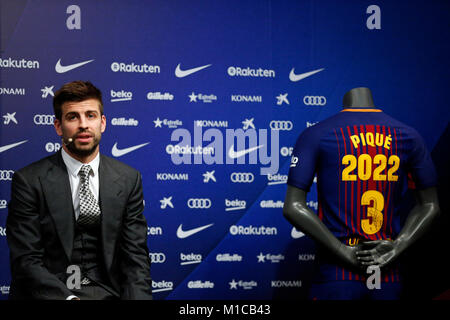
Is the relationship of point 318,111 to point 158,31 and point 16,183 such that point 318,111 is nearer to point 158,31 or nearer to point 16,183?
point 158,31

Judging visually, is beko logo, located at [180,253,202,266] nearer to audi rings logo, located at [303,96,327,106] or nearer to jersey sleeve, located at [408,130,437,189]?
audi rings logo, located at [303,96,327,106]

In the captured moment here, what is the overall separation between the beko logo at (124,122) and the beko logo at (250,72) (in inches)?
30.7

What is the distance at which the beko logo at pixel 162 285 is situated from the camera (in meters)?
3.27

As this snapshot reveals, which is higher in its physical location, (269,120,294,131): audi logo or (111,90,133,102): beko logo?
(111,90,133,102): beko logo

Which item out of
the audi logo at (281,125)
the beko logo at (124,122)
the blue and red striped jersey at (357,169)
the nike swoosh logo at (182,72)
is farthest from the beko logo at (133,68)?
the blue and red striped jersey at (357,169)

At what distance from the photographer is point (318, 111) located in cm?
343

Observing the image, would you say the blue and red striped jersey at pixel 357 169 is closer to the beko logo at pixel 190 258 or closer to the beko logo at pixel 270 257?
the beko logo at pixel 270 257

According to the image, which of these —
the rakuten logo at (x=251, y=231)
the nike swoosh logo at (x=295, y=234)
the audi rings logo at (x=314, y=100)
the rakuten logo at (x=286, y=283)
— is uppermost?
the audi rings logo at (x=314, y=100)

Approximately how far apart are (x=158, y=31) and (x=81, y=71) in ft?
2.03

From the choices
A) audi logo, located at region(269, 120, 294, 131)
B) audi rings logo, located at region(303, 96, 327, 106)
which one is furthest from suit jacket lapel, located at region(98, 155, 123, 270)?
audi rings logo, located at region(303, 96, 327, 106)

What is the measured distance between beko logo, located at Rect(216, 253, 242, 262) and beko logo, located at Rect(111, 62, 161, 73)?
55.9 inches

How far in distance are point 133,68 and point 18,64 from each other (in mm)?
782

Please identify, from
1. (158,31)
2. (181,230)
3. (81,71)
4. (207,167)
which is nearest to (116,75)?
(81,71)

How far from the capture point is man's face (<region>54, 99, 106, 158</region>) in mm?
2414
